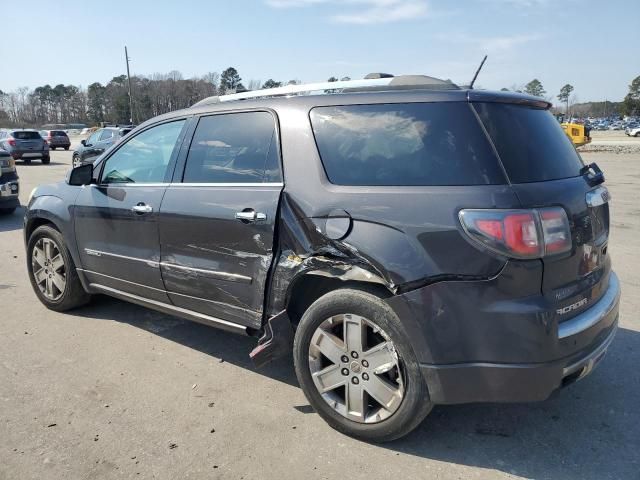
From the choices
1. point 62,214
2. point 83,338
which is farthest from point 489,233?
point 62,214

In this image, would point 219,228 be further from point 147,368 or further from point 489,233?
point 489,233

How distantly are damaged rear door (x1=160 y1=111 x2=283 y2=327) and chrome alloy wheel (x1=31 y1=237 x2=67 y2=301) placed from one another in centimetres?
157

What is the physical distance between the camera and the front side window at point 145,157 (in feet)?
12.9

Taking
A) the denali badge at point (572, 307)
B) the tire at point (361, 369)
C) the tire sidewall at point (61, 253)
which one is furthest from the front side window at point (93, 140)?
the denali badge at point (572, 307)

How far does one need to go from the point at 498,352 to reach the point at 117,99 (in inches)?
3457

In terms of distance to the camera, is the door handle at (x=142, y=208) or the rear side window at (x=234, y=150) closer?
the rear side window at (x=234, y=150)

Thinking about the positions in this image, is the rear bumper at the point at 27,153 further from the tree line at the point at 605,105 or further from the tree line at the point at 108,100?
the tree line at the point at 605,105

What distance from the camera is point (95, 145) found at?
20.3 m

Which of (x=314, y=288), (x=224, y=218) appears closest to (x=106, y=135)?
(x=224, y=218)

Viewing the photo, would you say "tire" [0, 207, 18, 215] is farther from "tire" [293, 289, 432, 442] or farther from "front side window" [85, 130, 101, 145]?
"front side window" [85, 130, 101, 145]

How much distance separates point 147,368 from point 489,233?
263 centimetres

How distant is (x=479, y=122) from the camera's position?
2.66 meters

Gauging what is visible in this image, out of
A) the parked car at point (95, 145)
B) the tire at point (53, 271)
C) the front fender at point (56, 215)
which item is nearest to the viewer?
the front fender at point (56, 215)

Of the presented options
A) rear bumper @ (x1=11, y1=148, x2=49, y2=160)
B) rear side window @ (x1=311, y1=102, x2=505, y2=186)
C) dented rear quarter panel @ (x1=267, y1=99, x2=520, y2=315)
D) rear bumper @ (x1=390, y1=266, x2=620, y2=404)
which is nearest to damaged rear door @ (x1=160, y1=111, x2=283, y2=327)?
dented rear quarter panel @ (x1=267, y1=99, x2=520, y2=315)
